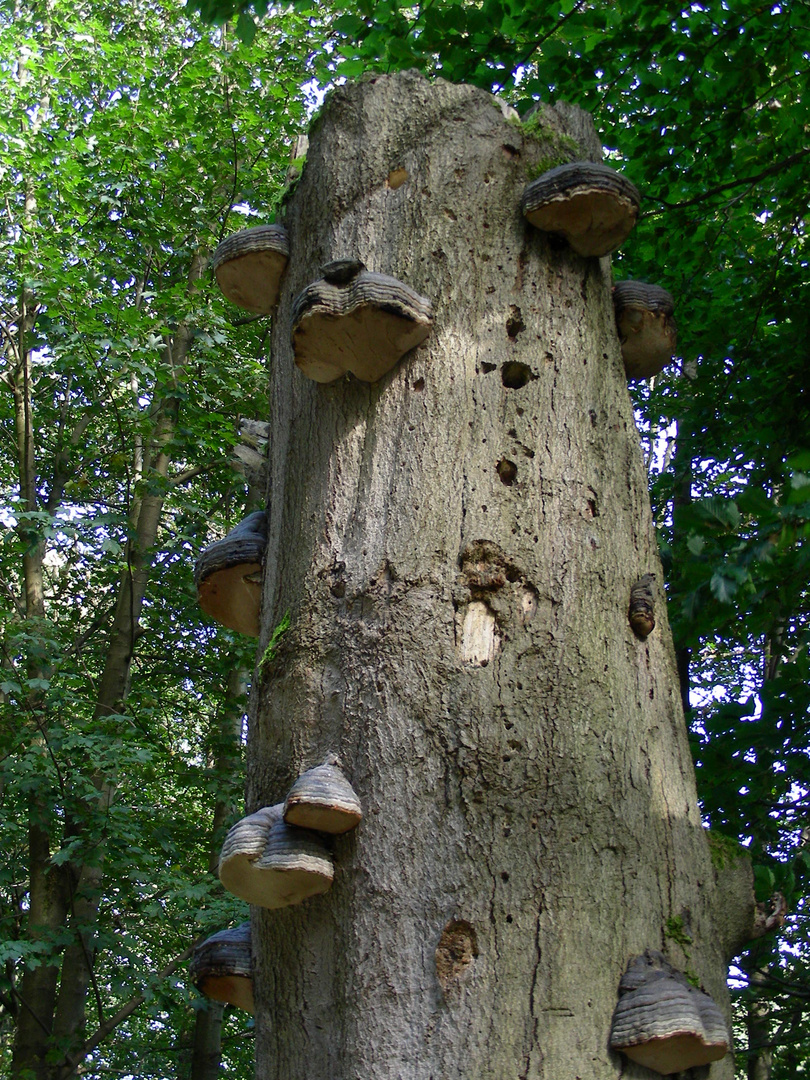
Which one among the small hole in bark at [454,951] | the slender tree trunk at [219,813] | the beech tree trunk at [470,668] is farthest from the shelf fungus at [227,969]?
the slender tree trunk at [219,813]

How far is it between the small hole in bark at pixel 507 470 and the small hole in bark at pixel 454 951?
973 mm

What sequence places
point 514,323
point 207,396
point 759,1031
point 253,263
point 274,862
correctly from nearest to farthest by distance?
point 274,862, point 514,323, point 253,263, point 759,1031, point 207,396

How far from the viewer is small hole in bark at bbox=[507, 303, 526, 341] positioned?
2.53m

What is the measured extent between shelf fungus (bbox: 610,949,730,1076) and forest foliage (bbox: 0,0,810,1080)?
3.05 ft

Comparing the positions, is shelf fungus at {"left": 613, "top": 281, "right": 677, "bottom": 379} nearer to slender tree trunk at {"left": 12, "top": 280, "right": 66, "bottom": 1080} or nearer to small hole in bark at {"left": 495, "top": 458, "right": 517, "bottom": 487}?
small hole in bark at {"left": 495, "top": 458, "right": 517, "bottom": 487}

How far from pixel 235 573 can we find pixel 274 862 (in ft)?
3.39

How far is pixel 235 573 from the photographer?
2805mm

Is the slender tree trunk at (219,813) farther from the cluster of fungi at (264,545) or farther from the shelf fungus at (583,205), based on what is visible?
the shelf fungus at (583,205)

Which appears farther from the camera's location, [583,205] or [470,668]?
[583,205]

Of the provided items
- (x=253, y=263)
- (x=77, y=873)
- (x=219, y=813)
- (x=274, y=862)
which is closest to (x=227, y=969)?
(x=274, y=862)

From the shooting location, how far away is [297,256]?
114 inches

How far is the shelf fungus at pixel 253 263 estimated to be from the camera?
9.46 ft

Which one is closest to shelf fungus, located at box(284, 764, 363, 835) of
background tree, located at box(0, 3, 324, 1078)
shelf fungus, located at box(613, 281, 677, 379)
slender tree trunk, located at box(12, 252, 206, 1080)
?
shelf fungus, located at box(613, 281, 677, 379)

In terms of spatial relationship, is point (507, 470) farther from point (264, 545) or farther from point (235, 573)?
point (235, 573)
